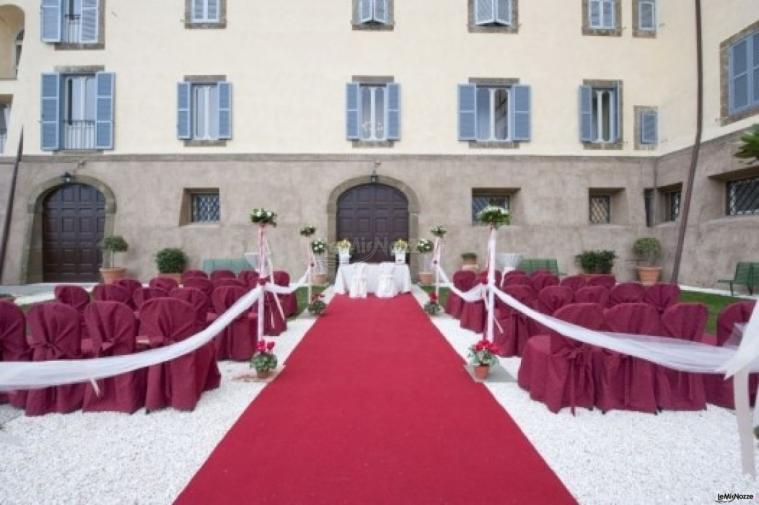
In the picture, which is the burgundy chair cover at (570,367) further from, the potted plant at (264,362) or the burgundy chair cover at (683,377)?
the potted plant at (264,362)

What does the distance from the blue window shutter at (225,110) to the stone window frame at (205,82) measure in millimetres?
203

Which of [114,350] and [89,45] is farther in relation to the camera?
[89,45]

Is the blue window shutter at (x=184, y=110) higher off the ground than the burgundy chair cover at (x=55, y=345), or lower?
higher

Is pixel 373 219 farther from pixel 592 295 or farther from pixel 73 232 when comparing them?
pixel 73 232

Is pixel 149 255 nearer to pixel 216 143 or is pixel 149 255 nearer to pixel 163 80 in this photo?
pixel 216 143

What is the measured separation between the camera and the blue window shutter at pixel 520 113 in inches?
506

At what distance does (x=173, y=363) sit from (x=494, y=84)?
12733mm

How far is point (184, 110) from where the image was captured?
41.4 feet

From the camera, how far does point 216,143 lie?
12758 mm

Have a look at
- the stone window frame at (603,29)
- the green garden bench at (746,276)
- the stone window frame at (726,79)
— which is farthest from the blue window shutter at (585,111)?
the green garden bench at (746,276)

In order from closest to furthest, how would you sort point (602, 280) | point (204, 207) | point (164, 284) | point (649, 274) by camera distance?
point (164, 284) → point (602, 280) → point (649, 274) → point (204, 207)

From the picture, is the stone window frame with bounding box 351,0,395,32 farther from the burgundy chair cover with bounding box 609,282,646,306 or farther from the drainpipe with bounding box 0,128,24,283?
the burgundy chair cover with bounding box 609,282,646,306

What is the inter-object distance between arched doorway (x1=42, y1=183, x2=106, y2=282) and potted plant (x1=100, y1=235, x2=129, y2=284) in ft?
2.53

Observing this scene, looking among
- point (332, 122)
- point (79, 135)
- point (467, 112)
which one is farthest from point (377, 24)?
point (79, 135)
